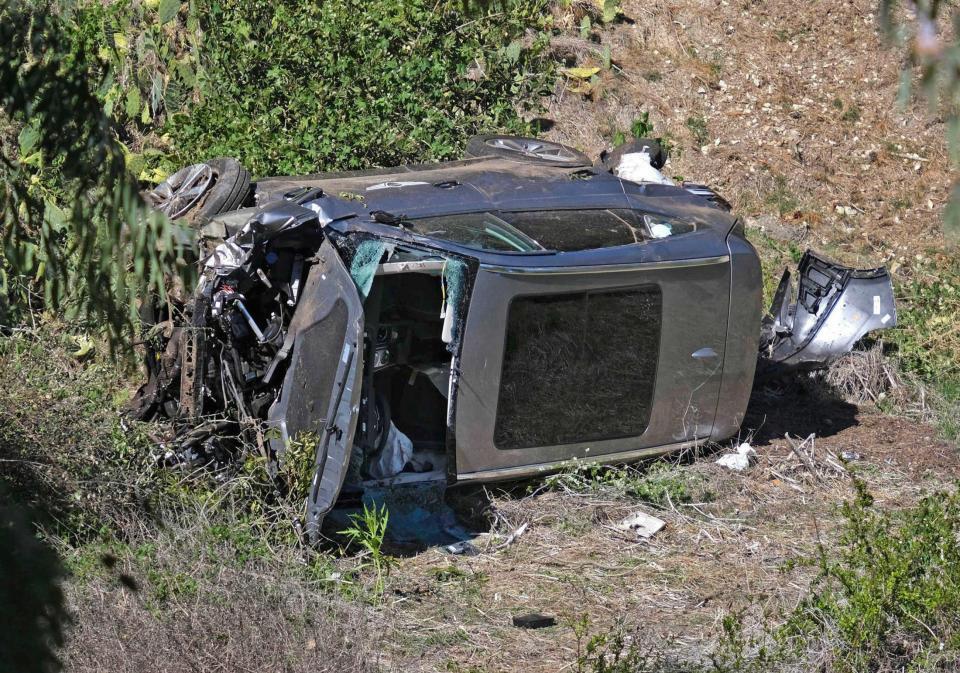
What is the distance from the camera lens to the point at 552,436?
646 cm

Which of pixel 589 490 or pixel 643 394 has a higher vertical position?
pixel 643 394

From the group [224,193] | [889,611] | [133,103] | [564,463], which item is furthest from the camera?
[133,103]

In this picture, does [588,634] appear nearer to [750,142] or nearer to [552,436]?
[552,436]

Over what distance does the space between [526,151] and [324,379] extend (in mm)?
2793

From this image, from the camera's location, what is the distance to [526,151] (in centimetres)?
786

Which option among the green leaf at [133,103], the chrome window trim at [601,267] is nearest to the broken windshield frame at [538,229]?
the chrome window trim at [601,267]

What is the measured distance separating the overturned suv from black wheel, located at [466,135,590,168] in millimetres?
242

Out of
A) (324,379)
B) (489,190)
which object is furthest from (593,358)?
(324,379)

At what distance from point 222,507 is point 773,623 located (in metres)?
2.77

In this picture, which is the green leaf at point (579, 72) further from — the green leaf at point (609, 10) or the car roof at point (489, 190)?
Result: the car roof at point (489, 190)

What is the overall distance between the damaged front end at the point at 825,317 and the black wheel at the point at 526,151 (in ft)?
6.96

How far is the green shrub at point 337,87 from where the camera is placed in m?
9.10

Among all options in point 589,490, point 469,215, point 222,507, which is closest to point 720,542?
point 589,490

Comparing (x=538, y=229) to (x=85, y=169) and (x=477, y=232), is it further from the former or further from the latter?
(x=85, y=169)
